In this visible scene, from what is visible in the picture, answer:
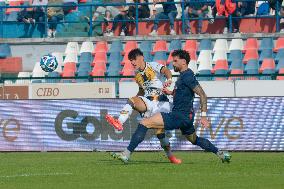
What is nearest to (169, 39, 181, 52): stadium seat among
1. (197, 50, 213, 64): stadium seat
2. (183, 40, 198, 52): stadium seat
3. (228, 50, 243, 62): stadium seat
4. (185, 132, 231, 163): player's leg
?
(183, 40, 198, 52): stadium seat

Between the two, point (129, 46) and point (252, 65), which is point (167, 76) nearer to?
point (252, 65)

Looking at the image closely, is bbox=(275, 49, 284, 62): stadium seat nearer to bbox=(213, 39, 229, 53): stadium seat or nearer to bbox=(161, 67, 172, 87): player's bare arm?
bbox=(213, 39, 229, 53): stadium seat

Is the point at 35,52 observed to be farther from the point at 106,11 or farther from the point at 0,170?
the point at 0,170

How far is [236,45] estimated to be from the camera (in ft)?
105

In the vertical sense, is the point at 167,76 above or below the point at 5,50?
above

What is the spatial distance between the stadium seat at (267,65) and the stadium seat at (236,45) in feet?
4.19

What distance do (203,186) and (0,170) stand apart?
15.6ft

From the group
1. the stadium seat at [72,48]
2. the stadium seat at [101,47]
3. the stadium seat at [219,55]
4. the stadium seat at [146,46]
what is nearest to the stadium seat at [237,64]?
the stadium seat at [219,55]

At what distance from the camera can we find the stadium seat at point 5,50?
1377 inches

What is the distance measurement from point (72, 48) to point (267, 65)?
22.0 ft

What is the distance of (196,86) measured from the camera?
17844 mm

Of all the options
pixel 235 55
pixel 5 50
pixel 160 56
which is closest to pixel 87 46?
pixel 160 56

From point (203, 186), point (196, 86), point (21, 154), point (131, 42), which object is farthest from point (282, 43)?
point (203, 186)

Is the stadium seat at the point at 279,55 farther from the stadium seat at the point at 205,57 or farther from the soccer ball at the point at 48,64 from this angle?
the soccer ball at the point at 48,64
